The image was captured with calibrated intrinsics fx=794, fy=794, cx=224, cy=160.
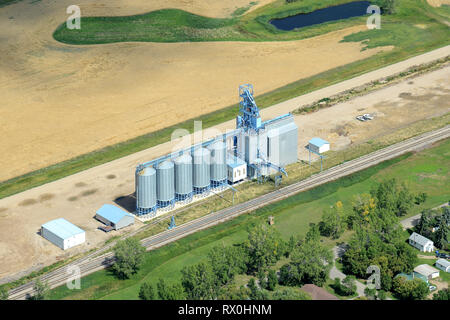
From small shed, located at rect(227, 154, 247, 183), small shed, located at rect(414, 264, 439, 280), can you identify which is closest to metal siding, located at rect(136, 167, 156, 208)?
small shed, located at rect(227, 154, 247, 183)

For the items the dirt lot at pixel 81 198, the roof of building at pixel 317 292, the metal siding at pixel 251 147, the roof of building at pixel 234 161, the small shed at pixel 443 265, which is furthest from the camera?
the metal siding at pixel 251 147

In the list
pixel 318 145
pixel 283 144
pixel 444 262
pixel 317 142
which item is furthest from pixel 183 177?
pixel 444 262

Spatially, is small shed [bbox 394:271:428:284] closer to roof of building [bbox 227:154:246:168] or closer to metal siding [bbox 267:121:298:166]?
roof of building [bbox 227:154:246:168]

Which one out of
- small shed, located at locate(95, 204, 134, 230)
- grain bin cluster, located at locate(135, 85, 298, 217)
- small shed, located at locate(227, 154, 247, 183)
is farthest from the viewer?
small shed, located at locate(227, 154, 247, 183)

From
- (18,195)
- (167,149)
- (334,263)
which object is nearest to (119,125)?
(167,149)

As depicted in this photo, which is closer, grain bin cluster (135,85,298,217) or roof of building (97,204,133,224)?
roof of building (97,204,133,224)

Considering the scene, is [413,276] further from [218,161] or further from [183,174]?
[183,174]

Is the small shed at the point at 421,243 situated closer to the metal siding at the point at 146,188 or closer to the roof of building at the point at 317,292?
the roof of building at the point at 317,292

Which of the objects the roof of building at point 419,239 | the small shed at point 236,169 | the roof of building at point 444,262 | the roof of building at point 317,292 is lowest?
the roof of building at point 444,262

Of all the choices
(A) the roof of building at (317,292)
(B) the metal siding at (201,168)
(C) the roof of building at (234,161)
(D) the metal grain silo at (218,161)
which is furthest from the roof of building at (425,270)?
(B) the metal siding at (201,168)
